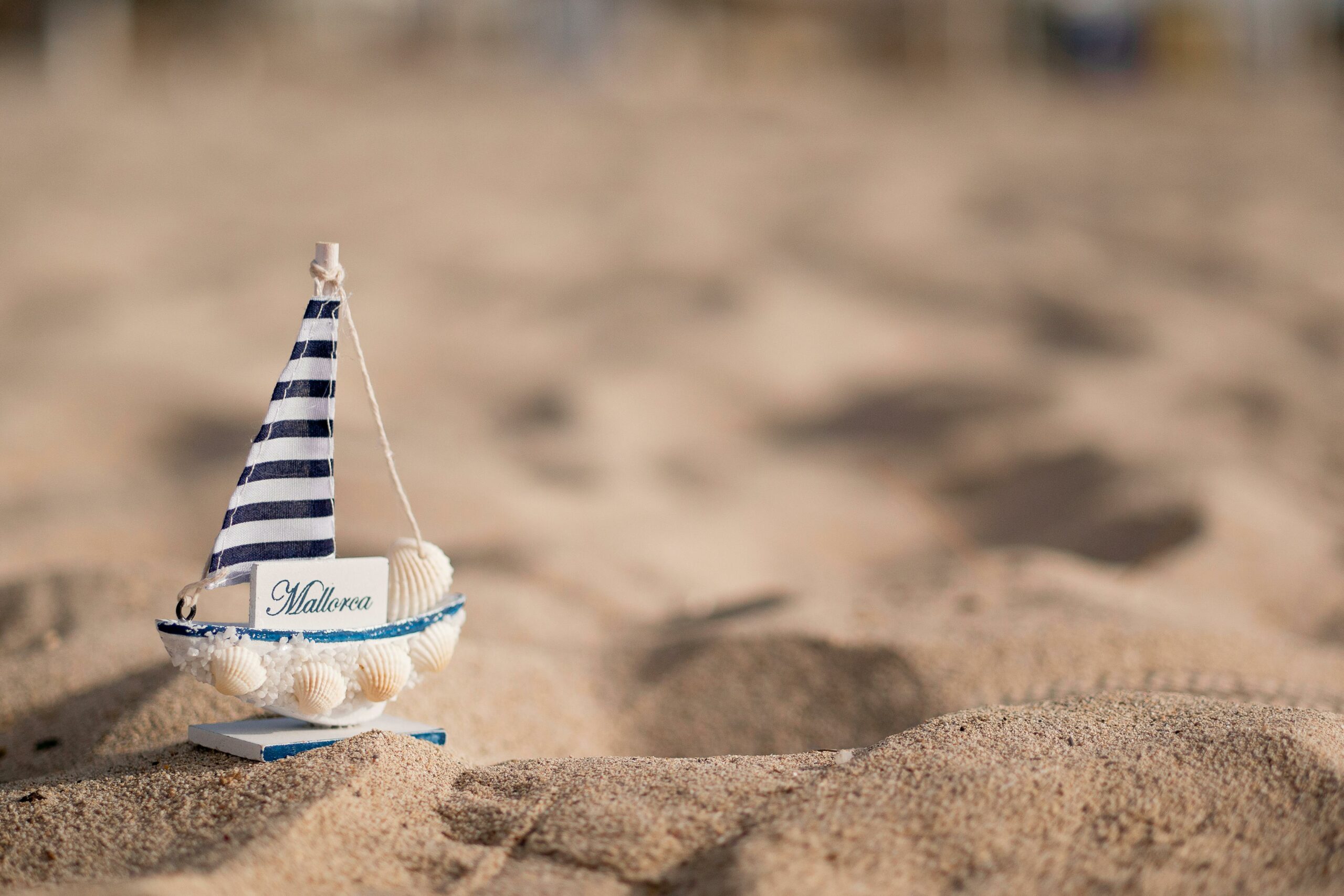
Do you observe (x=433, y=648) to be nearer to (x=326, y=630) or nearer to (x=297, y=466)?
(x=326, y=630)

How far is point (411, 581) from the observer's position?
A: 7.13 feet

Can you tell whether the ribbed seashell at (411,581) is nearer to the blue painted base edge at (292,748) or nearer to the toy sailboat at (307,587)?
the toy sailboat at (307,587)

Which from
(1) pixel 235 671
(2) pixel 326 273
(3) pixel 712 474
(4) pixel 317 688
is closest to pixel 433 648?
(4) pixel 317 688

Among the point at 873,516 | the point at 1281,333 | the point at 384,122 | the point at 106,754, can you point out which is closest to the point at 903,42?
the point at 384,122

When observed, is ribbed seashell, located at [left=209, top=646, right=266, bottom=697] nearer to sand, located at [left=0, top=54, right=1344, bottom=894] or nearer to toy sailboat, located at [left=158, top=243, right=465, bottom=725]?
toy sailboat, located at [left=158, top=243, right=465, bottom=725]

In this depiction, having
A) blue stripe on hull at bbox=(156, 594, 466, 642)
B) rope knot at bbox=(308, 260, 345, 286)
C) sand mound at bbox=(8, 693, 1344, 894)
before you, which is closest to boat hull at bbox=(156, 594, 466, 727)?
blue stripe on hull at bbox=(156, 594, 466, 642)

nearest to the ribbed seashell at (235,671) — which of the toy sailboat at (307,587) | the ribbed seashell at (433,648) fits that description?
the toy sailboat at (307,587)

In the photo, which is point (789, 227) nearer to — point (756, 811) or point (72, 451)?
point (72, 451)

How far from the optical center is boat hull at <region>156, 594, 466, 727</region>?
1.94 metres

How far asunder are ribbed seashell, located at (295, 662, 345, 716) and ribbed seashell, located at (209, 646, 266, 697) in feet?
0.22

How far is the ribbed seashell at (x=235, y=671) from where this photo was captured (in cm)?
191

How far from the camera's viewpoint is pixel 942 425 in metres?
5.39

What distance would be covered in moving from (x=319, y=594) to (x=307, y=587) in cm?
2

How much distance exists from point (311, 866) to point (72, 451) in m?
3.80
